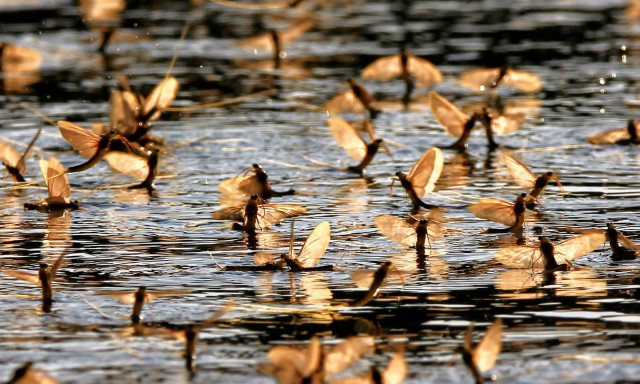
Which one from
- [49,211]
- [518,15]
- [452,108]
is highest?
[518,15]

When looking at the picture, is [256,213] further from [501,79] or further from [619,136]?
[501,79]

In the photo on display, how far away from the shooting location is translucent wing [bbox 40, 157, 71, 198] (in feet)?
16.6

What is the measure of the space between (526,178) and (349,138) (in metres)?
1.00

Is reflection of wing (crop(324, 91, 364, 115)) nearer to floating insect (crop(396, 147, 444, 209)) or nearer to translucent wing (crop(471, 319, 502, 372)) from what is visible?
floating insect (crop(396, 147, 444, 209))

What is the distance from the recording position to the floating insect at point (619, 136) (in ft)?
20.2

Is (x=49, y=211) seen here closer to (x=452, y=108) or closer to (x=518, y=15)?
(x=452, y=108)

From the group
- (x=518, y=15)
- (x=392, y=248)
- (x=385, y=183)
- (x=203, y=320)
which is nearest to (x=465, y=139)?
(x=385, y=183)

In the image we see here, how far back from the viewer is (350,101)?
23.3 feet

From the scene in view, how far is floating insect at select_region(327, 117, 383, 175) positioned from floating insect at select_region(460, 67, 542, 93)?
175 centimetres

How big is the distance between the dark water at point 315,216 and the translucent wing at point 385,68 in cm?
14

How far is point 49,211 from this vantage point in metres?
5.13

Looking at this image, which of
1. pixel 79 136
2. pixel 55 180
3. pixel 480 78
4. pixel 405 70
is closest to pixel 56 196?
pixel 55 180

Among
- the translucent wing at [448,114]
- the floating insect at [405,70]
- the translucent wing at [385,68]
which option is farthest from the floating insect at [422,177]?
the translucent wing at [385,68]

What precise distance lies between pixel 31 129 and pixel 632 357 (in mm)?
4609
